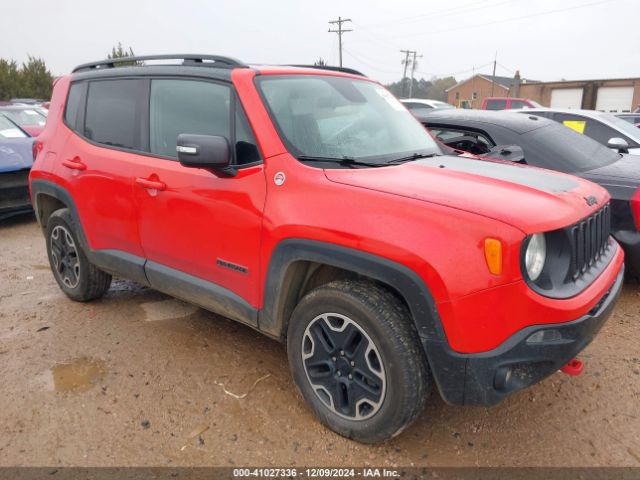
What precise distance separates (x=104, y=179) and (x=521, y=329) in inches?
112

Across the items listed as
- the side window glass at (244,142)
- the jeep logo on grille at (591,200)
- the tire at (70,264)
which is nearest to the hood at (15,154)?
the tire at (70,264)

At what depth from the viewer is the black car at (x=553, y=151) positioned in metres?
3.91

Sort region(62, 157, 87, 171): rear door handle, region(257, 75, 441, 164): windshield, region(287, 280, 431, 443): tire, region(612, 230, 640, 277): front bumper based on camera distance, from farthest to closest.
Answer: region(612, 230, 640, 277): front bumper, region(62, 157, 87, 171): rear door handle, region(257, 75, 441, 164): windshield, region(287, 280, 431, 443): tire

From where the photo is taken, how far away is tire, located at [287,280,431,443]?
2254mm

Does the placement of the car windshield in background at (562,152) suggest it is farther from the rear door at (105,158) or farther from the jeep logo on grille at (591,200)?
the rear door at (105,158)

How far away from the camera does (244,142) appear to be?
2.77 meters

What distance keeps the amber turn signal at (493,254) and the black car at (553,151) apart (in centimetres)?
212

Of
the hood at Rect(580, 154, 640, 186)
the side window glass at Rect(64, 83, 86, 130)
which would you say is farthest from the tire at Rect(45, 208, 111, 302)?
the hood at Rect(580, 154, 640, 186)

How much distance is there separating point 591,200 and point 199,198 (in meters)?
2.08

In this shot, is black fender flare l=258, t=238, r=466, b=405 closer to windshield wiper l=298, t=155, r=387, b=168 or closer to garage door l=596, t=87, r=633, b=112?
windshield wiper l=298, t=155, r=387, b=168

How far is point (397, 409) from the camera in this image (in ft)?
7.56

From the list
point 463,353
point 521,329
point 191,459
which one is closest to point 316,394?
point 191,459

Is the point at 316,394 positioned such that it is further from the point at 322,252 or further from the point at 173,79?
the point at 173,79

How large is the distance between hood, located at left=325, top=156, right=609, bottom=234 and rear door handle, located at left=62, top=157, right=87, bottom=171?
83.7 inches
